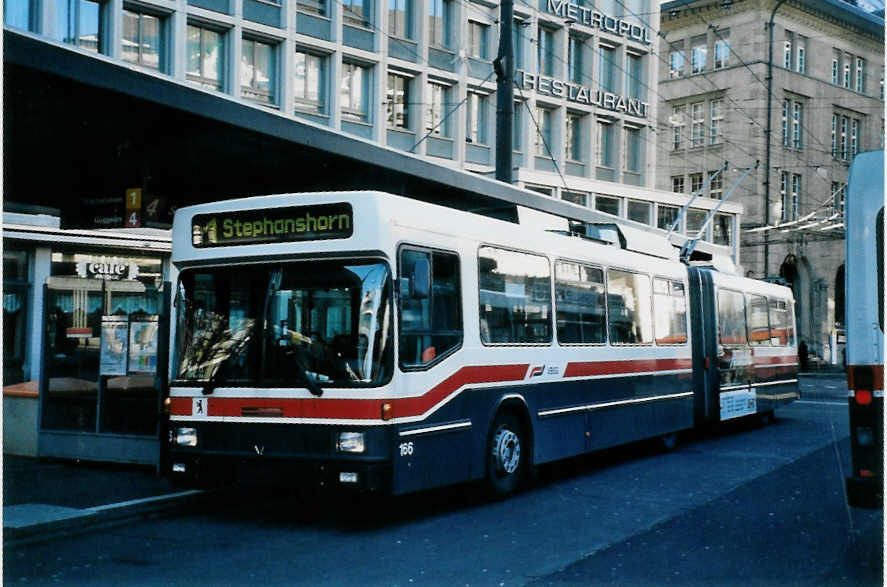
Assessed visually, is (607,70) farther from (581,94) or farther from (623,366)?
(623,366)

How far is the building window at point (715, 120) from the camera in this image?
59334 mm

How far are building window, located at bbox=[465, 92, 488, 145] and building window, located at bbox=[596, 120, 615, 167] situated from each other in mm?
7642

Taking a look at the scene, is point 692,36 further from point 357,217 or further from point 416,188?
point 357,217

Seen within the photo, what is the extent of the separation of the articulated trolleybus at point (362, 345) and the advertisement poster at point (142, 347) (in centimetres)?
236

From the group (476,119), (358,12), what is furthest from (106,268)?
(476,119)

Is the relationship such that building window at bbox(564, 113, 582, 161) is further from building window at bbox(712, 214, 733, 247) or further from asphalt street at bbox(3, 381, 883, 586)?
asphalt street at bbox(3, 381, 883, 586)

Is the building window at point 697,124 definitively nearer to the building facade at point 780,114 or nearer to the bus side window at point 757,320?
the building facade at point 780,114

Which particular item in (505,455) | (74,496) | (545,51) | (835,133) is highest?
(835,133)

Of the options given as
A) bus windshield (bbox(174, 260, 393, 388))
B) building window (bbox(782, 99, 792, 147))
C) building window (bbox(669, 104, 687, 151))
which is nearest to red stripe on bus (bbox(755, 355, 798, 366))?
bus windshield (bbox(174, 260, 393, 388))

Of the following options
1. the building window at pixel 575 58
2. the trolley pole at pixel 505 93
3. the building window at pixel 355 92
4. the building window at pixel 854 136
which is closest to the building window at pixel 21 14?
the building window at pixel 355 92

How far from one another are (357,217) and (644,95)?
3950 centimetres

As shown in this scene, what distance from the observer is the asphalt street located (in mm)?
7355

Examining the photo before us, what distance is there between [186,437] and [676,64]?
56.6m

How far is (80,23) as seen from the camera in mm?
27266
